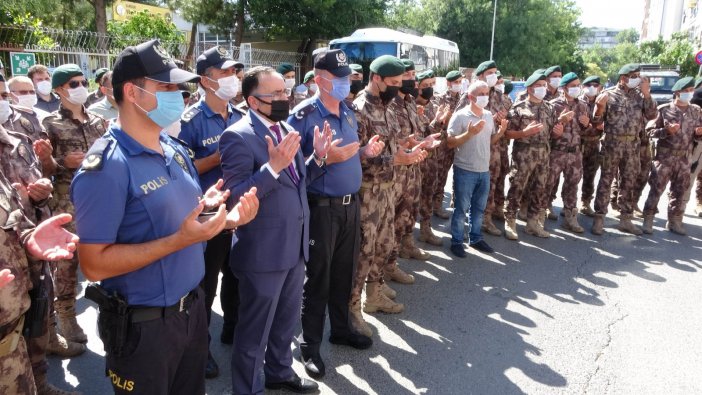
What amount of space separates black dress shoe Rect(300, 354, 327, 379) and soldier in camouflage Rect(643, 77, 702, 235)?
17.9 feet

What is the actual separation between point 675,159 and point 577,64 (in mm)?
43740

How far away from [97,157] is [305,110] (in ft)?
5.59

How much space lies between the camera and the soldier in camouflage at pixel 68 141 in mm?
3621

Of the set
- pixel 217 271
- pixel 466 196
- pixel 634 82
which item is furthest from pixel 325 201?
pixel 634 82

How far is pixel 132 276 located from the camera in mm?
1920

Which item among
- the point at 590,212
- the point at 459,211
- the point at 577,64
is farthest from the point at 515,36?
the point at 459,211

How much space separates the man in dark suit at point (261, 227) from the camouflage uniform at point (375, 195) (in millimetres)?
1032

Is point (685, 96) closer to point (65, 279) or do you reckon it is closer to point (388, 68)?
point (388, 68)

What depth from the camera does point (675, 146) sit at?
6.57 metres

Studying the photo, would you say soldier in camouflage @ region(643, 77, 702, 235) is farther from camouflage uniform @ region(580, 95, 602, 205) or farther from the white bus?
the white bus

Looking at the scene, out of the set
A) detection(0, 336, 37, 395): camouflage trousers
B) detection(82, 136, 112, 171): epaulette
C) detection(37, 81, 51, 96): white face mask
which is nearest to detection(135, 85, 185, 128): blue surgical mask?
detection(82, 136, 112, 171): epaulette

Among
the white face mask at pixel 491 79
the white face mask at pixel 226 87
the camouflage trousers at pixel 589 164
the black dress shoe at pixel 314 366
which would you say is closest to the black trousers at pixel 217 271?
the black dress shoe at pixel 314 366

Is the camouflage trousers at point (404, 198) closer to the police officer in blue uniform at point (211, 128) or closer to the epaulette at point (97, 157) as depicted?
the police officer in blue uniform at point (211, 128)

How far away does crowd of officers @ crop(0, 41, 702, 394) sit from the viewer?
2037 mm
